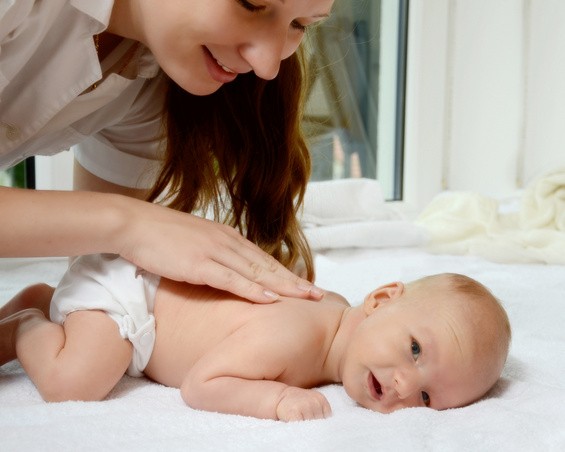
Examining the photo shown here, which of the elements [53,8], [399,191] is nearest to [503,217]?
[399,191]

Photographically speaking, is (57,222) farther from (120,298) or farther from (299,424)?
(299,424)

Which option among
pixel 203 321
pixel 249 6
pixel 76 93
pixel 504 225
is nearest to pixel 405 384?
pixel 203 321

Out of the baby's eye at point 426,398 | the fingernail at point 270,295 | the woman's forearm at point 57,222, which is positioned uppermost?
the woman's forearm at point 57,222

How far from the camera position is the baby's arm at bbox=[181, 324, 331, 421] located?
892 millimetres

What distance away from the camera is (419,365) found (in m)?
0.96

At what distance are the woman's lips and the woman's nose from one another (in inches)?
2.3

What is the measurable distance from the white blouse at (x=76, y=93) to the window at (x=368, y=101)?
125cm

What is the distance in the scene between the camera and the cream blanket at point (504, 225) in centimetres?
195

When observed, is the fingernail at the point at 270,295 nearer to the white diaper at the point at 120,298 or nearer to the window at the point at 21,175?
the white diaper at the point at 120,298

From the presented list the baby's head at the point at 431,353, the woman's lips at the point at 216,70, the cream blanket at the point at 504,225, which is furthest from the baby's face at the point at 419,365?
the cream blanket at the point at 504,225

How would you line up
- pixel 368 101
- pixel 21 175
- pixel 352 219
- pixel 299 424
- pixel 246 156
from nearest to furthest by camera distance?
pixel 299 424 < pixel 246 156 < pixel 21 175 < pixel 352 219 < pixel 368 101

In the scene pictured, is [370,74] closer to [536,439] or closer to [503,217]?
[503,217]

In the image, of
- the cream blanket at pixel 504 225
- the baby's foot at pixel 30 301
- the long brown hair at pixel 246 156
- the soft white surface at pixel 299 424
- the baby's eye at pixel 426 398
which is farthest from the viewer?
the cream blanket at pixel 504 225

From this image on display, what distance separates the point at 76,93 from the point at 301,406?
58cm
